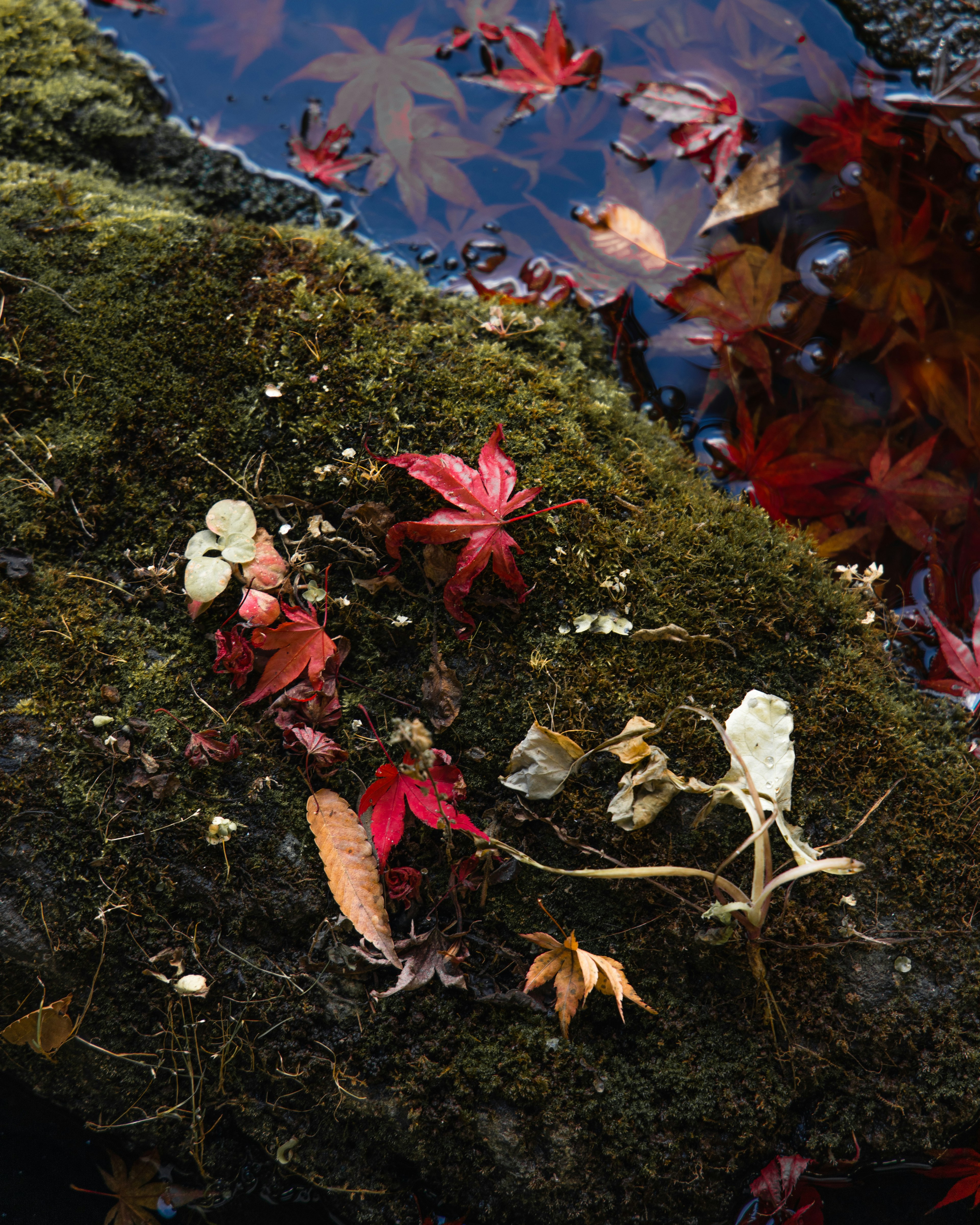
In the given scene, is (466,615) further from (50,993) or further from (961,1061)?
(961,1061)

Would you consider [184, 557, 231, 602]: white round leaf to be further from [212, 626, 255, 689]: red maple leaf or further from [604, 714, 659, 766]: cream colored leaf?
[604, 714, 659, 766]: cream colored leaf

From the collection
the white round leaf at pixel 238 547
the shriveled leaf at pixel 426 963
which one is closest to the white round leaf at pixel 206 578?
the white round leaf at pixel 238 547

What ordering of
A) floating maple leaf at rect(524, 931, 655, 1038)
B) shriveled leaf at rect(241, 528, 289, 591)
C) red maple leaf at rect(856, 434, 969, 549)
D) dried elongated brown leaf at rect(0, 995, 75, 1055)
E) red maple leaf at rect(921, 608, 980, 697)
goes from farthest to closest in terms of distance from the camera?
red maple leaf at rect(856, 434, 969, 549) → red maple leaf at rect(921, 608, 980, 697) → shriveled leaf at rect(241, 528, 289, 591) → dried elongated brown leaf at rect(0, 995, 75, 1055) → floating maple leaf at rect(524, 931, 655, 1038)

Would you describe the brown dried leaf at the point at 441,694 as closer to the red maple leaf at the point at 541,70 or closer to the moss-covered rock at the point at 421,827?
the moss-covered rock at the point at 421,827

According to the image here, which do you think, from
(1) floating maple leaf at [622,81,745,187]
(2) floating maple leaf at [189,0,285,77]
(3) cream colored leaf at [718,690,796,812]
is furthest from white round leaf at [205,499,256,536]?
(1) floating maple leaf at [622,81,745,187]

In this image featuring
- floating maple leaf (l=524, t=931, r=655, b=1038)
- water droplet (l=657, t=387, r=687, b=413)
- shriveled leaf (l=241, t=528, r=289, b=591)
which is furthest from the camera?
water droplet (l=657, t=387, r=687, b=413)

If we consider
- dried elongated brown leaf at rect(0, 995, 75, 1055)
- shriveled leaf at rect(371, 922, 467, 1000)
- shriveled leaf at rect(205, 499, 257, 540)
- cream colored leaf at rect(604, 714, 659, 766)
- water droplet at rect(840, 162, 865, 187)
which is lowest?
dried elongated brown leaf at rect(0, 995, 75, 1055)

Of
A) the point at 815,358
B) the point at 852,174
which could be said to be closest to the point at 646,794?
the point at 815,358

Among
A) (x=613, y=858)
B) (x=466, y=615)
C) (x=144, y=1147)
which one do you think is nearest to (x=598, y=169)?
(x=466, y=615)
